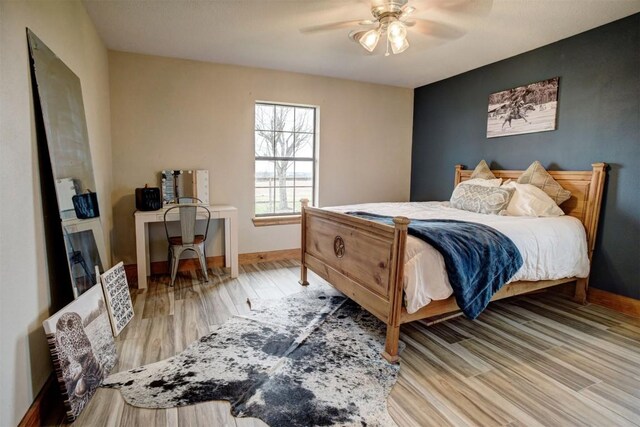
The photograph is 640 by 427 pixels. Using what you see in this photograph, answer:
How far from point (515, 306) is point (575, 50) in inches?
96.2

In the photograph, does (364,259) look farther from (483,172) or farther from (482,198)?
(483,172)

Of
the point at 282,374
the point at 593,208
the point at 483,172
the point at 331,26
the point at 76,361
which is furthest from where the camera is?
the point at 483,172

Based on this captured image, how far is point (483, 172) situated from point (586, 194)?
1066mm

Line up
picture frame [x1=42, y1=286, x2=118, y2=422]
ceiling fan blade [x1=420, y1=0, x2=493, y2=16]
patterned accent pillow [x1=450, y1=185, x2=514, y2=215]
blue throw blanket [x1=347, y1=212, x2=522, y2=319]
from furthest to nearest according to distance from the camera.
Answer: patterned accent pillow [x1=450, y1=185, x2=514, y2=215]
ceiling fan blade [x1=420, y1=0, x2=493, y2=16]
blue throw blanket [x1=347, y1=212, x2=522, y2=319]
picture frame [x1=42, y1=286, x2=118, y2=422]

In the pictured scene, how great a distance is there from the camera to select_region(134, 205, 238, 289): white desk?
10.9 ft

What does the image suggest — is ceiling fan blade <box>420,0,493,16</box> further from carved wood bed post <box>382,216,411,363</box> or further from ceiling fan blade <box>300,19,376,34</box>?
carved wood bed post <box>382,216,411,363</box>

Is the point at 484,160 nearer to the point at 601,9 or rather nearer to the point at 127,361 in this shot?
the point at 601,9

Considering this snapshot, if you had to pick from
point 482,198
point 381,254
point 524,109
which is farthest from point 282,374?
point 524,109

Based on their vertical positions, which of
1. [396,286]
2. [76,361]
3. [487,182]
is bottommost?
[76,361]

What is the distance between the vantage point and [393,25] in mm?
2479

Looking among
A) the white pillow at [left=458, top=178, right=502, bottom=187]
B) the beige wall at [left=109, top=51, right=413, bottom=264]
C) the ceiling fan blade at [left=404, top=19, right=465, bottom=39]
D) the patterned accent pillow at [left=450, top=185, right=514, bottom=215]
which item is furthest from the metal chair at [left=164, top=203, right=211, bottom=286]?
the white pillow at [left=458, top=178, right=502, bottom=187]

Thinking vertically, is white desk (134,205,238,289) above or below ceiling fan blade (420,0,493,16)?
below

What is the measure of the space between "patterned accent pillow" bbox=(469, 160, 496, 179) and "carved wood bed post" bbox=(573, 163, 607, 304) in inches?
39.6

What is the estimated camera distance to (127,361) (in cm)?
209
